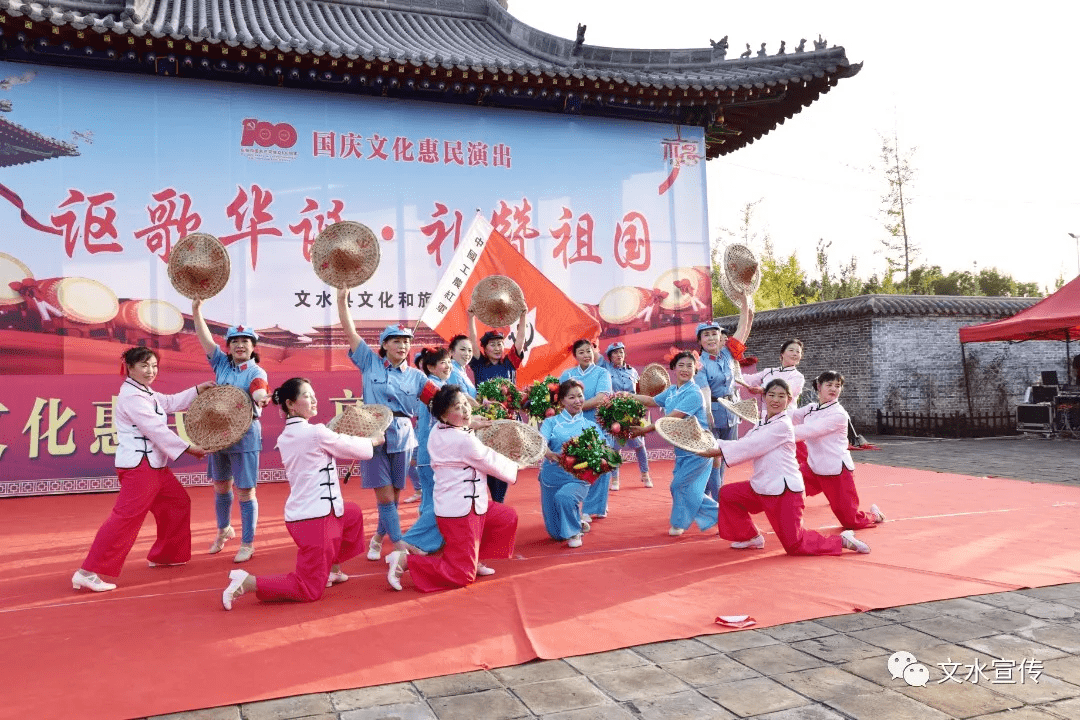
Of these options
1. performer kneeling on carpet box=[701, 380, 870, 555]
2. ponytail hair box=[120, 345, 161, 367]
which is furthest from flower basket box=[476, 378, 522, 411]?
ponytail hair box=[120, 345, 161, 367]

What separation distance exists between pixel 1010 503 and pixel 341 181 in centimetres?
733

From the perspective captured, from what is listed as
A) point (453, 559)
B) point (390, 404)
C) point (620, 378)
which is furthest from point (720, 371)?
point (453, 559)

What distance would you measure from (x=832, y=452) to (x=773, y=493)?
89cm

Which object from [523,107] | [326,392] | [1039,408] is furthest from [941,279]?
[326,392]

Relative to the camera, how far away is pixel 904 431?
13.3m

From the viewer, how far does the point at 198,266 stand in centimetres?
499

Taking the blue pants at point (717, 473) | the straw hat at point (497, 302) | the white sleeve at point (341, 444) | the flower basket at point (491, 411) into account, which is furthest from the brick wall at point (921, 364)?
the white sleeve at point (341, 444)

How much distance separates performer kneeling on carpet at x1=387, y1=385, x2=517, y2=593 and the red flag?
346cm

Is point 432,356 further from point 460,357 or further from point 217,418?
point 217,418

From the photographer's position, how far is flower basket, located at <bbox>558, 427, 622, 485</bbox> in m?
4.72

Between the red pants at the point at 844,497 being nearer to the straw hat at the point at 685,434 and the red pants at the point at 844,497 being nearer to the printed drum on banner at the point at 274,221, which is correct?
the straw hat at the point at 685,434

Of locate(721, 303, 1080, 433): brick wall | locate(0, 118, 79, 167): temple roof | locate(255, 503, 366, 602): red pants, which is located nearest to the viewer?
locate(255, 503, 366, 602): red pants

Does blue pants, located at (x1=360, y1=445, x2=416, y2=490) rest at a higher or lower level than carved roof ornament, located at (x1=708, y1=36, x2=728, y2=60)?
lower

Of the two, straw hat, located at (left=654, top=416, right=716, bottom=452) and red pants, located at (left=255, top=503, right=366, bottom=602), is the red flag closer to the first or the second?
straw hat, located at (left=654, top=416, right=716, bottom=452)
